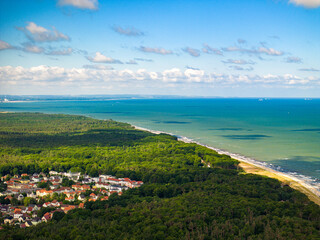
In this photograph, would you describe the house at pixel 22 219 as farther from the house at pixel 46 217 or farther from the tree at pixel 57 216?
the tree at pixel 57 216

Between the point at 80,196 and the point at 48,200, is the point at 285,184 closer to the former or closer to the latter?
the point at 80,196

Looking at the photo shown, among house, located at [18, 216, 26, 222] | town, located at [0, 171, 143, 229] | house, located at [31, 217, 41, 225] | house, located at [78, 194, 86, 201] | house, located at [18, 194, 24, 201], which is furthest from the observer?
house, located at [18, 194, 24, 201]

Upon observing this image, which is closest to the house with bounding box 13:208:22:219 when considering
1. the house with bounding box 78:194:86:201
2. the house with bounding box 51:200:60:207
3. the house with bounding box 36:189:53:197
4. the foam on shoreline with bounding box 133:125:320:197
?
the house with bounding box 51:200:60:207

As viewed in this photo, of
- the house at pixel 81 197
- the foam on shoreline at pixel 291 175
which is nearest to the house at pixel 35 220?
the house at pixel 81 197

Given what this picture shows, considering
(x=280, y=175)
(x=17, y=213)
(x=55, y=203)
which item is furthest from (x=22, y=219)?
(x=280, y=175)

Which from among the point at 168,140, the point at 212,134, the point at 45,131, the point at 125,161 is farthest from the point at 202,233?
the point at 45,131

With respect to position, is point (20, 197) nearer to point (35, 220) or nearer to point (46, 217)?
point (35, 220)

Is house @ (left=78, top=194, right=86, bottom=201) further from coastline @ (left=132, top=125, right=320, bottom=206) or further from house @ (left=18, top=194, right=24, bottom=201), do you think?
coastline @ (left=132, top=125, right=320, bottom=206)
